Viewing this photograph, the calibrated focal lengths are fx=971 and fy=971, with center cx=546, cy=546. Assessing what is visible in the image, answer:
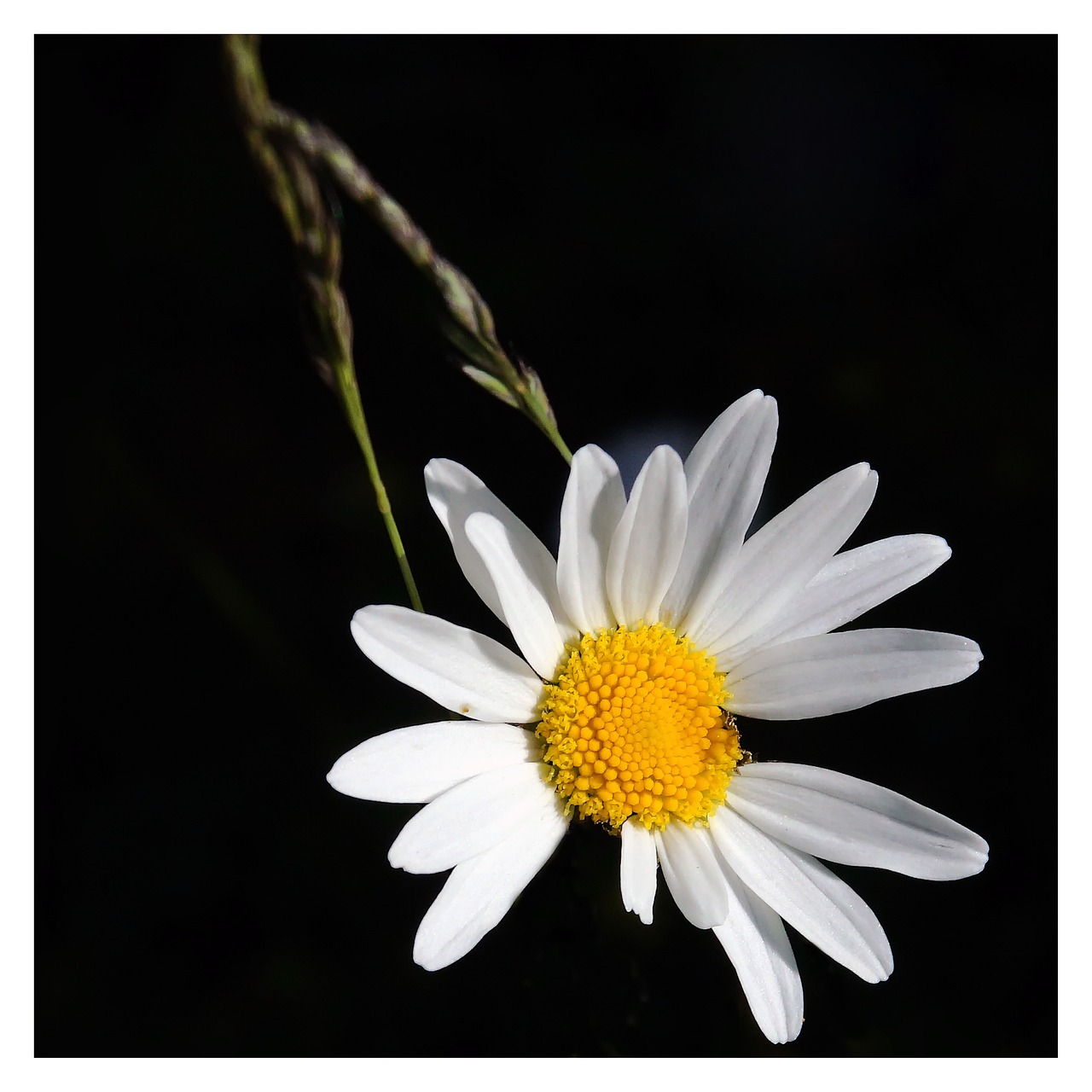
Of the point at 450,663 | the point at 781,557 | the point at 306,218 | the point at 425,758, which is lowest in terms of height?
the point at 425,758

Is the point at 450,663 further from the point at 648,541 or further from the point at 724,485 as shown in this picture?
the point at 724,485

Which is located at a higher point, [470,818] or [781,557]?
[781,557]

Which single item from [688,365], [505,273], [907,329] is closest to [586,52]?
[505,273]

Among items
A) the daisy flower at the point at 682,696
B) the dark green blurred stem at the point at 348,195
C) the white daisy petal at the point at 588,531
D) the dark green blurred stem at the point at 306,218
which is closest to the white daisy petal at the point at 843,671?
the daisy flower at the point at 682,696

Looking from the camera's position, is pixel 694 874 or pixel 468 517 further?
pixel 694 874

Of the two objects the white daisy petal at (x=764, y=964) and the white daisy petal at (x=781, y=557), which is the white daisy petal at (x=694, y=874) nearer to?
the white daisy petal at (x=764, y=964)

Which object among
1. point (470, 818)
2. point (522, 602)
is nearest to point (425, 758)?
point (470, 818)
